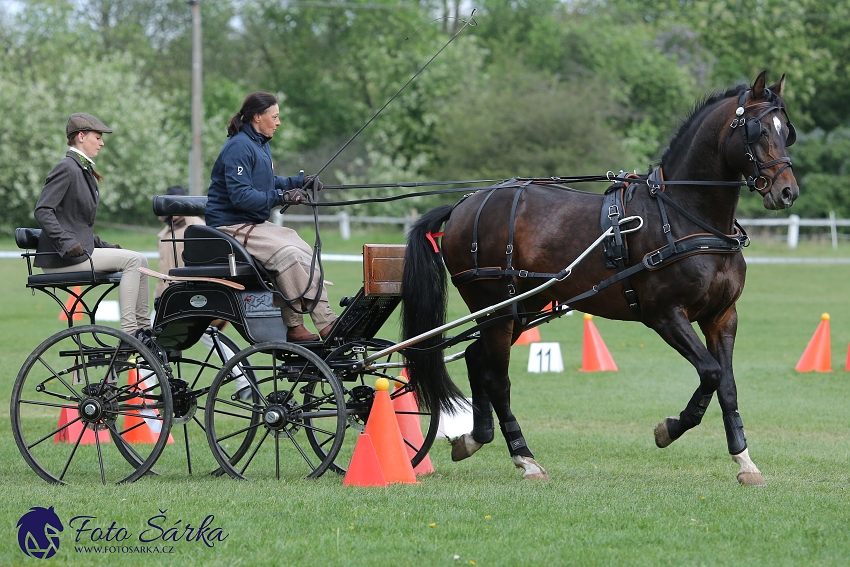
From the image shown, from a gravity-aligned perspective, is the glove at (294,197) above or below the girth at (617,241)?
above

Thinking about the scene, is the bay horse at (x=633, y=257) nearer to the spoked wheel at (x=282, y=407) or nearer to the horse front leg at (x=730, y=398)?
the horse front leg at (x=730, y=398)

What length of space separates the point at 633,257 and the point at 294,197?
205 centimetres

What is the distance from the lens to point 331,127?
44094 millimetres

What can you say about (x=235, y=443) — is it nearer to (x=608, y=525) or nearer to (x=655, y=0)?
(x=608, y=525)

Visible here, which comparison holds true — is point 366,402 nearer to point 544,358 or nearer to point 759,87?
point 759,87

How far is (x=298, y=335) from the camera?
6.73 meters

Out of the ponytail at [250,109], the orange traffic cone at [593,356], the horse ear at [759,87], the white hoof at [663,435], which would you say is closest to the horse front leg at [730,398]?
the white hoof at [663,435]

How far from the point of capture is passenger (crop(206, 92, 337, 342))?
21.3ft

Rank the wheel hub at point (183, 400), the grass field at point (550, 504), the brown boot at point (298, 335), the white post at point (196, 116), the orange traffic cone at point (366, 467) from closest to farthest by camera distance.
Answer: the grass field at point (550, 504)
the orange traffic cone at point (366, 467)
the brown boot at point (298, 335)
the wheel hub at point (183, 400)
the white post at point (196, 116)

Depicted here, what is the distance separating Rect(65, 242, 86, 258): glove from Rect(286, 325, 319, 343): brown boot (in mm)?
1335

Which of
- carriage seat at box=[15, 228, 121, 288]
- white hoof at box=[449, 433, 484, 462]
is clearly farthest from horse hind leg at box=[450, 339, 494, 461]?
carriage seat at box=[15, 228, 121, 288]

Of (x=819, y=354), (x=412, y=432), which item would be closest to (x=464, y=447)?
(x=412, y=432)

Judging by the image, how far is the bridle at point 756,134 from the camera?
5.97 m

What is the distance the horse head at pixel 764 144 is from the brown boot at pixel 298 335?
108 inches
